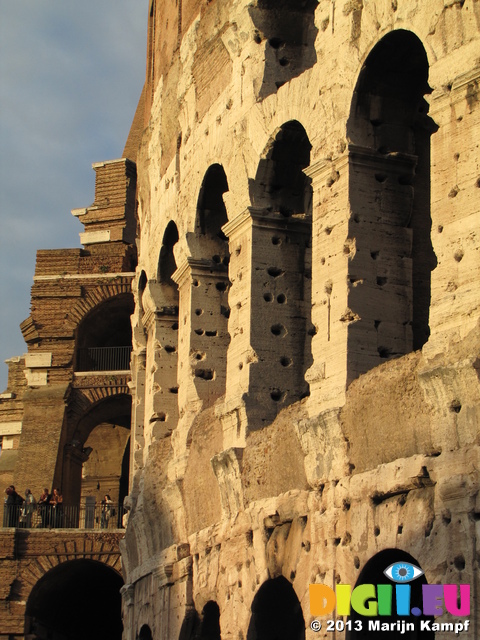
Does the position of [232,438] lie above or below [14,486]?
below

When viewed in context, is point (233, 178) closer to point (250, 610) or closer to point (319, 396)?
point (319, 396)

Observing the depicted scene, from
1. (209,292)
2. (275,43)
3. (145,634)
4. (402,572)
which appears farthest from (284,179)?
(145,634)

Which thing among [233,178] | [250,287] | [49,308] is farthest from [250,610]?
[49,308]

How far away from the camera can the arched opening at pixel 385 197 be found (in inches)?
465

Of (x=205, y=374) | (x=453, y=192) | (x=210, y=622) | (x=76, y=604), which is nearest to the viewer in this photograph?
(x=453, y=192)

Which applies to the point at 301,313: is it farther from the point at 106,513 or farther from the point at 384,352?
the point at 106,513

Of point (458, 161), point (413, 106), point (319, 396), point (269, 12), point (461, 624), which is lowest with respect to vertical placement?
point (461, 624)

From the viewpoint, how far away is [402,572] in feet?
34.9

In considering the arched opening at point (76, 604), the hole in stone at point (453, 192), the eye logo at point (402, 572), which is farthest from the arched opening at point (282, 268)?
the arched opening at point (76, 604)

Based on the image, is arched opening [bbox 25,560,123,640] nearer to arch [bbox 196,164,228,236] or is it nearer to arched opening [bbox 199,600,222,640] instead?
arched opening [bbox 199,600,222,640]

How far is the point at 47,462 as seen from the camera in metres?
23.4

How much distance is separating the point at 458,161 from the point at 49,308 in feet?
51.3

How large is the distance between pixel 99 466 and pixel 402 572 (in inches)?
687

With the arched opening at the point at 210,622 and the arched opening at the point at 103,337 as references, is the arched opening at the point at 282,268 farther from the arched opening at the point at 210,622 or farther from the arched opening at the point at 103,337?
the arched opening at the point at 103,337
